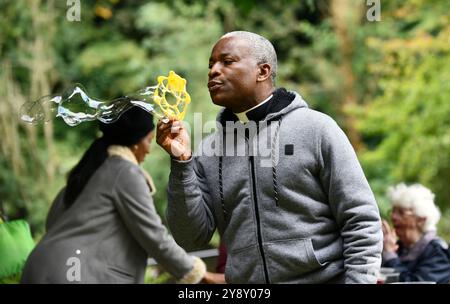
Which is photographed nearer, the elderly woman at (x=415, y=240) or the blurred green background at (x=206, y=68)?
the elderly woman at (x=415, y=240)

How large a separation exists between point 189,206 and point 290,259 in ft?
1.17

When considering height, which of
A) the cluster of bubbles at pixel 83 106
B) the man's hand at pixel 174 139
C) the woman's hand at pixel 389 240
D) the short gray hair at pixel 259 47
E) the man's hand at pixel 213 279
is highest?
the short gray hair at pixel 259 47

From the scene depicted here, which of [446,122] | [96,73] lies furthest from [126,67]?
[446,122]

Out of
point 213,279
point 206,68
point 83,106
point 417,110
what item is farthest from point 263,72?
point 206,68

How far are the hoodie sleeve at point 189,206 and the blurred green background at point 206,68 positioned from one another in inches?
313

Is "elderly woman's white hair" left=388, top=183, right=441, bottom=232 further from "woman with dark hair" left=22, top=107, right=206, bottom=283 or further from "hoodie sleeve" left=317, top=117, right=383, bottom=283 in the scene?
"hoodie sleeve" left=317, top=117, right=383, bottom=283

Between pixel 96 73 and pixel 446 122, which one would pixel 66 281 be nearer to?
pixel 446 122

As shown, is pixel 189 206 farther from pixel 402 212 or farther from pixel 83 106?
pixel 402 212

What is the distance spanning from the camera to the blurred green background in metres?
11.3

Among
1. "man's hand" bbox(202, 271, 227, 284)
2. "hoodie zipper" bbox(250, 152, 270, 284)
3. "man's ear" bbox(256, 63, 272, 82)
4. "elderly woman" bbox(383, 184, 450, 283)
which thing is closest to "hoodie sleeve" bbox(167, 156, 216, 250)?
"hoodie zipper" bbox(250, 152, 270, 284)

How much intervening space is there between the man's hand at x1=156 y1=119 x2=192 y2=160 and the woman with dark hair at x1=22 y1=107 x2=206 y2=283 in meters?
1.50

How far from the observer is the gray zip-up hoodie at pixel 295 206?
275 cm

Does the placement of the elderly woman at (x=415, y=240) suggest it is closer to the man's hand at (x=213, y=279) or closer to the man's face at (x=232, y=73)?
the man's hand at (x=213, y=279)

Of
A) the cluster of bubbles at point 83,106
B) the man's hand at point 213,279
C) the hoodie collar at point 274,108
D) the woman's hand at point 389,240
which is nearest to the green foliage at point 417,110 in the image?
the woman's hand at point 389,240
